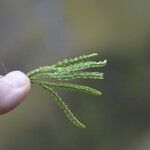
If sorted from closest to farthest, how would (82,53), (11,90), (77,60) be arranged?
(77,60) < (11,90) < (82,53)

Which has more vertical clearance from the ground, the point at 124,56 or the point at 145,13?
the point at 145,13

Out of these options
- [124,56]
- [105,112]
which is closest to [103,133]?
[105,112]

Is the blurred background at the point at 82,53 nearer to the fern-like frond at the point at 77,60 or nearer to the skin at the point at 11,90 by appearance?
the skin at the point at 11,90

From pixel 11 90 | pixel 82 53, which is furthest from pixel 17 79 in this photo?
pixel 82 53

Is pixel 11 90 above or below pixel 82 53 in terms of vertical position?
above

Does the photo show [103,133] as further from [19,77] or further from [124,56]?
[19,77]

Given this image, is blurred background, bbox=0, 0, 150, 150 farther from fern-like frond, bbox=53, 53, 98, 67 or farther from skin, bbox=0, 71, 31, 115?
fern-like frond, bbox=53, 53, 98, 67

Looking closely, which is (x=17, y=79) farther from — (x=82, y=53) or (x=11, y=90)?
(x=82, y=53)

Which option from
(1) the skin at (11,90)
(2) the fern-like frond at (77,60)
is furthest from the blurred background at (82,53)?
(2) the fern-like frond at (77,60)
